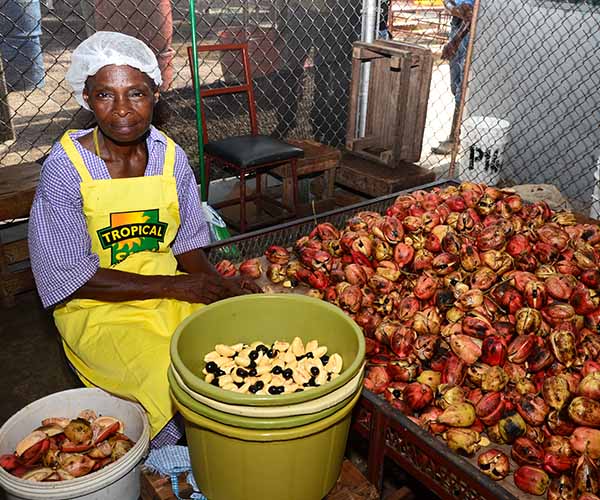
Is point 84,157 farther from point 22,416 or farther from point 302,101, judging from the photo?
point 302,101

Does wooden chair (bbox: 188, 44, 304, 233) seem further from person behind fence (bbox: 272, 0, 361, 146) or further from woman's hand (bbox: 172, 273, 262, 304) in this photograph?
woman's hand (bbox: 172, 273, 262, 304)

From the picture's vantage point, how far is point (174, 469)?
76.5 inches

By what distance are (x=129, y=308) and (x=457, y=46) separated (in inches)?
234

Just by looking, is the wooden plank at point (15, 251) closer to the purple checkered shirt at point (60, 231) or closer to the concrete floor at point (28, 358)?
the concrete floor at point (28, 358)

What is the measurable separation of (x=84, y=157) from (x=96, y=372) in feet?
2.60

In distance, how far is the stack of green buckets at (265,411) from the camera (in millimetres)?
1426

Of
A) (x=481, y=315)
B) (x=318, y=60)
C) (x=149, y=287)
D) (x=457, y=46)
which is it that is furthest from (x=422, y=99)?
(x=149, y=287)

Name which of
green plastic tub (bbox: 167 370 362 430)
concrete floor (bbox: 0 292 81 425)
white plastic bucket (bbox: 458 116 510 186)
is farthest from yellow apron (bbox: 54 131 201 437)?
white plastic bucket (bbox: 458 116 510 186)

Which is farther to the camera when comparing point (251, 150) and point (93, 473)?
point (251, 150)

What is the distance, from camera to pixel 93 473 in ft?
6.48

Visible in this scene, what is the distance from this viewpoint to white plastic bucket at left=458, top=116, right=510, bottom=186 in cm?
576

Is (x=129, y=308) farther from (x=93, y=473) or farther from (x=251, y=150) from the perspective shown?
(x=251, y=150)

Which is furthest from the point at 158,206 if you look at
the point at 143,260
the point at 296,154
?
the point at 296,154

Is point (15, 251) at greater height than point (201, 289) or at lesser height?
lesser
